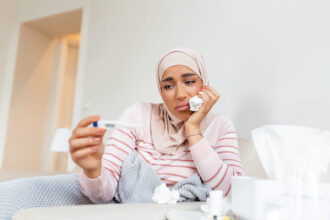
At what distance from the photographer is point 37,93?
151 inches

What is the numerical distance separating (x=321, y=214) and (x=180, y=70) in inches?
28.5

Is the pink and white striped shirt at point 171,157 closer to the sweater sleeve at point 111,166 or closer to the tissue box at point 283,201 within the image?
the sweater sleeve at point 111,166

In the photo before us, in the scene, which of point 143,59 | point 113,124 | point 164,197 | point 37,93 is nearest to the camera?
point 113,124

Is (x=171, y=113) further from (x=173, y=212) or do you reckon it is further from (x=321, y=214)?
(x=321, y=214)

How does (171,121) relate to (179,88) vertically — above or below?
below

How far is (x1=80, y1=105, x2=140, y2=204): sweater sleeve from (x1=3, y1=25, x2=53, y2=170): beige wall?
278 cm

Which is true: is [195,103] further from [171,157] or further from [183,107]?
[171,157]

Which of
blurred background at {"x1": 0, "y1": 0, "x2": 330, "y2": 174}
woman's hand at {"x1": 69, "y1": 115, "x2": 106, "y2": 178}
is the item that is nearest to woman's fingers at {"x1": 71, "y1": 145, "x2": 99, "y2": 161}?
woman's hand at {"x1": 69, "y1": 115, "x2": 106, "y2": 178}

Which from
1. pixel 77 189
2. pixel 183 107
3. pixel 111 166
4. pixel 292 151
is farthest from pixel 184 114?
pixel 292 151

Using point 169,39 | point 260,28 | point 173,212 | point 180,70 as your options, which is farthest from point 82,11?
point 173,212

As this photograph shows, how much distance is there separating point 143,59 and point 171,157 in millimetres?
1317

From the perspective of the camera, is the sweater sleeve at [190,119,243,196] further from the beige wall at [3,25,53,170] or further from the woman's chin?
the beige wall at [3,25,53,170]

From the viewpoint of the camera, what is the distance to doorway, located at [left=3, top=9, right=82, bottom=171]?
347 centimetres

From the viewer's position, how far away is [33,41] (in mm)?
3662
